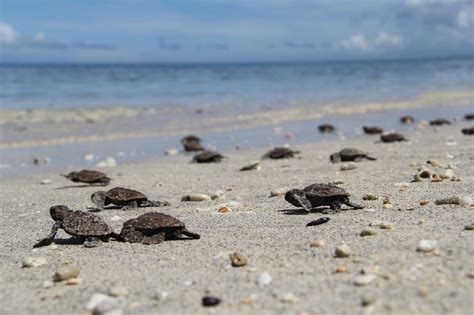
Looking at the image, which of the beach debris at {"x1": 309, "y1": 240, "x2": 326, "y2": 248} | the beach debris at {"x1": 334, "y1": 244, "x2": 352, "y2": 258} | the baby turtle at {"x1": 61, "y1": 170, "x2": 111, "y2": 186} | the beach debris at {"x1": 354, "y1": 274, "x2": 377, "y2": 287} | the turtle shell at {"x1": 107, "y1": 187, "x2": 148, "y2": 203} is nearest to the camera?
the beach debris at {"x1": 354, "y1": 274, "x2": 377, "y2": 287}

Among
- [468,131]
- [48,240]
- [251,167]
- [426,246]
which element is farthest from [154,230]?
[468,131]

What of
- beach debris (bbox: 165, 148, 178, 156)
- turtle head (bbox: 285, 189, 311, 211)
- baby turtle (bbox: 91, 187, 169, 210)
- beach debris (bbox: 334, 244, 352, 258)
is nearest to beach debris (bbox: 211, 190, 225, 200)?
baby turtle (bbox: 91, 187, 169, 210)

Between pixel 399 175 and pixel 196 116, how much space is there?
1402 centimetres

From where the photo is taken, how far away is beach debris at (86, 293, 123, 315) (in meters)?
3.75

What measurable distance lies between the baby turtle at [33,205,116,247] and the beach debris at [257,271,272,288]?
1.82m

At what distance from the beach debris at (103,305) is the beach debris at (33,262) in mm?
1083

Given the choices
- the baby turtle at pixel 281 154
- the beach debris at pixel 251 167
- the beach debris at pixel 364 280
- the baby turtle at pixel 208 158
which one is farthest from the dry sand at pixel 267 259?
the baby turtle at pixel 208 158

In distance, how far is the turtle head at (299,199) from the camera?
6117mm

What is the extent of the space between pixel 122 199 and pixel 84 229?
1505 mm

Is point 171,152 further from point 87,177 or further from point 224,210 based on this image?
point 224,210

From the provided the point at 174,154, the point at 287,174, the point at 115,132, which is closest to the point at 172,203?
the point at 287,174

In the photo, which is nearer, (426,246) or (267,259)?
(426,246)

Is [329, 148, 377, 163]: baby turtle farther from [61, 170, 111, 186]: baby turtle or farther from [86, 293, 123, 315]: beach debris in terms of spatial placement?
[86, 293, 123, 315]: beach debris

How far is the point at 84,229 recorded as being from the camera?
5516 mm
